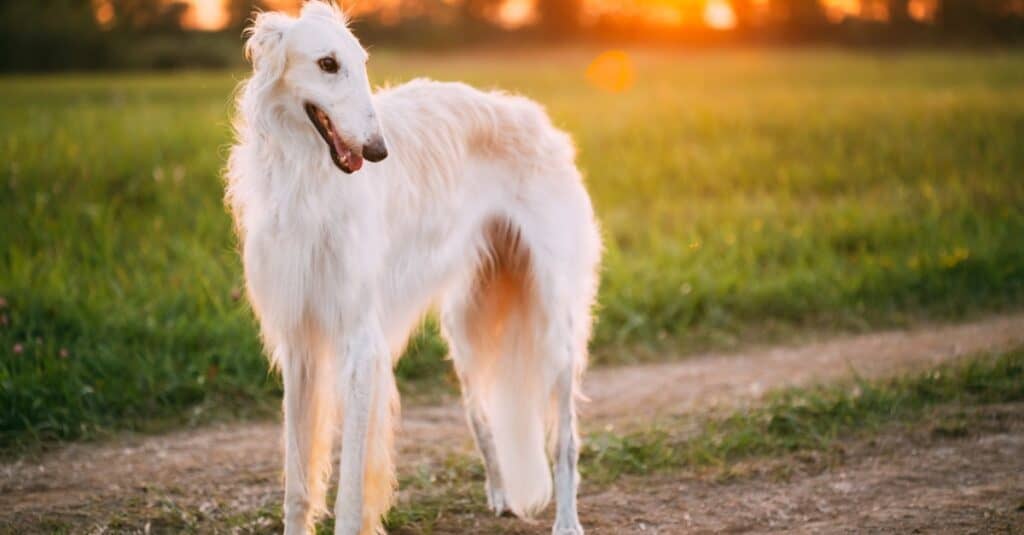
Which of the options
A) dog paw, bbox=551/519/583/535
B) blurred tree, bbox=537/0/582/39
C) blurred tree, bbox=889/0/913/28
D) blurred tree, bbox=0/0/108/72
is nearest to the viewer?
dog paw, bbox=551/519/583/535

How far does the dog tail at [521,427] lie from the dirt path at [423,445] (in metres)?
0.28

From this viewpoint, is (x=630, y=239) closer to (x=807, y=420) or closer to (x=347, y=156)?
(x=807, y=420)

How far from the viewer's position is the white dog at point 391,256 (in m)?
3.74

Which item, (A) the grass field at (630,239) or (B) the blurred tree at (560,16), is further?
(B) the blurred tree at (560,16)

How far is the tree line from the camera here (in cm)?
2672

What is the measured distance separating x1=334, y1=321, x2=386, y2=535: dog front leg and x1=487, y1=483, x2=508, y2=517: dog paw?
0.99 meters

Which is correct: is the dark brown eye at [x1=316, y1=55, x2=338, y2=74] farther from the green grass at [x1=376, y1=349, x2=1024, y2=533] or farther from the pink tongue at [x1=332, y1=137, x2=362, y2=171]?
the green grass at [x1=376, y1=349, x2=1024, y2=533]

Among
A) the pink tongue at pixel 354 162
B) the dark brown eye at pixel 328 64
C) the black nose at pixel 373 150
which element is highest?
the dark brown eye at pixel 328 64

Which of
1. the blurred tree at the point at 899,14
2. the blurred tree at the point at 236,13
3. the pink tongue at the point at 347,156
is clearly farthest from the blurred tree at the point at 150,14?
the pink tongue at the point at 347,156

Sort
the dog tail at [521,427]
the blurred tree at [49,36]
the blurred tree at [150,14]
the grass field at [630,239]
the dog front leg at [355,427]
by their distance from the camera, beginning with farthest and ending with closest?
the blurred tree at [150,14] < the blurred tree at [49,36] < the grass field at [630,239] < the dog tail at [521,427] < the dog front leg at [355,427]

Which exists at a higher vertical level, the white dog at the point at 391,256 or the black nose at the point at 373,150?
the black nose at the point at 373,150

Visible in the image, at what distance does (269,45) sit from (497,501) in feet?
7.54

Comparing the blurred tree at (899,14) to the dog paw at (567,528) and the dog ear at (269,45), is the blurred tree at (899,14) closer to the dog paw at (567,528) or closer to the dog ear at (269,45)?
the dog paw at (567,528)

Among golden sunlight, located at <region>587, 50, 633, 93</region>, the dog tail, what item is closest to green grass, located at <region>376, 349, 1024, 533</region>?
the dog tail
